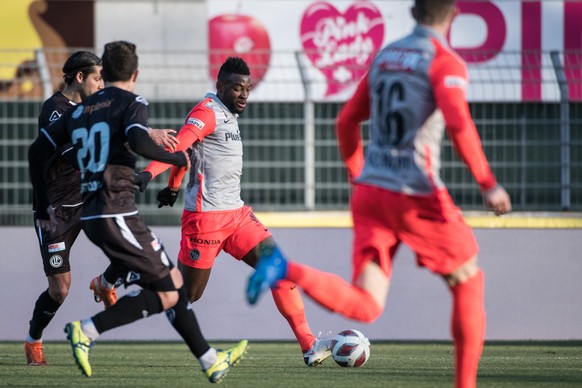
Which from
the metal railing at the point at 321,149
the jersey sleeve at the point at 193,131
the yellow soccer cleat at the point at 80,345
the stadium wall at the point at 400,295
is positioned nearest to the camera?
the yellow soccer cleat at the point at 80,345

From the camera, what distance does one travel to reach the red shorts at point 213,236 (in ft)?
26.7

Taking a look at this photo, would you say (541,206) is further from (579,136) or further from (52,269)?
(52,269)

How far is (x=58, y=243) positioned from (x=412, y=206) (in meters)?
3.51

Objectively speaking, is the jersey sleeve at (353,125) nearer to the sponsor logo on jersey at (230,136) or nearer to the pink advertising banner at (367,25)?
the sponsor logo on jersey at (230,136)

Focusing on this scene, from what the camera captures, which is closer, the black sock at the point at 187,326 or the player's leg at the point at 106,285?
the black sock at the point at 187,326

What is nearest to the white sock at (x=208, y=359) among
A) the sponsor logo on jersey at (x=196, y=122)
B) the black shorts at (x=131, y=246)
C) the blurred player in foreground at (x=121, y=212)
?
the blurred player in foreground at (x=121, y=212)

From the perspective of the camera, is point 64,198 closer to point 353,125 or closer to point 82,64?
point 82,64

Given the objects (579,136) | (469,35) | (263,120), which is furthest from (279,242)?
(469,35)

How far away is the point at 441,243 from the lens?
18.7 ft

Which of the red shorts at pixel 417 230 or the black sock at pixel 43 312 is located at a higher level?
the red shorts at pixel 417 230

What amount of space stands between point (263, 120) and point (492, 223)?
2580 millimetres

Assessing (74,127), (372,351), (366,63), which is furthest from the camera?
(366,63)

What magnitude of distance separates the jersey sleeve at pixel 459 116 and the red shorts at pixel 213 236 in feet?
9.30

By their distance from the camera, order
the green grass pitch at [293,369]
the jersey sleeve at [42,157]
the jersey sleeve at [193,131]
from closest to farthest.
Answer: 1. the jersey sleeve at [42,157]
2. the green grass pitch at [293,369]
3. the jersey sleeve at [193,131]
